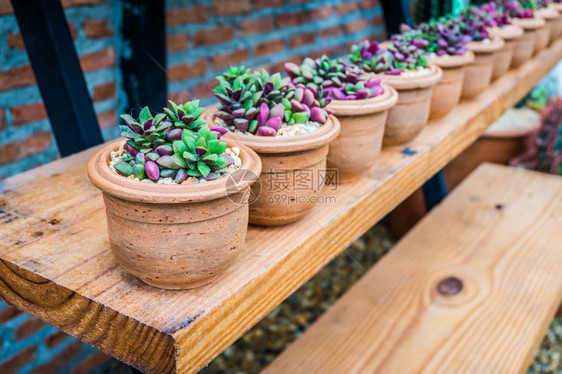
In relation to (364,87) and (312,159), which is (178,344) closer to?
(312,159)

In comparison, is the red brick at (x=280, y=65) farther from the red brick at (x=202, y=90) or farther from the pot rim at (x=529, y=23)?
the pot rim at (x=529, y=23)

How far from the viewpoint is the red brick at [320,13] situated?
2.14 metres

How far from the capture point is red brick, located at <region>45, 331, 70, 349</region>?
148 centimetres

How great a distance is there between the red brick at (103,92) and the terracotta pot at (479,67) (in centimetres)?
93

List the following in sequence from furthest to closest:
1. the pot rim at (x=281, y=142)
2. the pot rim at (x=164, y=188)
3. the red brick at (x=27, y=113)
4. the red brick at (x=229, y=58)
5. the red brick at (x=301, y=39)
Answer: the red brick at (x=301, y=39)
the red brick at (x=229, y=58)
the red brick at (x=27, y=113)
the pot rim at (x=281, y=142)
the pot rim at (x=164, y=188)

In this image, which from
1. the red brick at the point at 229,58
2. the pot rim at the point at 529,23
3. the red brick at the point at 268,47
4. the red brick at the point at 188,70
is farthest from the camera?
the red brick at the point at 268,47

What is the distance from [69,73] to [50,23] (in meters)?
0.08

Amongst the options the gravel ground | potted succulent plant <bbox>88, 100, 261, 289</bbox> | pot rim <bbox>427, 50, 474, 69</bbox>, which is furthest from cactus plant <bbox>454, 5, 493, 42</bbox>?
the gravel ground

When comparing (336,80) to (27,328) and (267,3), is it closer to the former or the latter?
(27,328)

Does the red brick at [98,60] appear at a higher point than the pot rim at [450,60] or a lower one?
lower

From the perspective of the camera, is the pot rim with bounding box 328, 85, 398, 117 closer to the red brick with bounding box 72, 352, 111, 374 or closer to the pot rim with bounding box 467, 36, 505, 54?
the pot rim with bounding box 467, 36, 505, 54

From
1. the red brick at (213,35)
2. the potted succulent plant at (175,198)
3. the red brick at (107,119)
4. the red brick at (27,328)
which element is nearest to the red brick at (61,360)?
the red brick at (27,328)

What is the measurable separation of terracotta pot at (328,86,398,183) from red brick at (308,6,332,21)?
4.49 feet

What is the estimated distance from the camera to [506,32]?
1.36 meters
